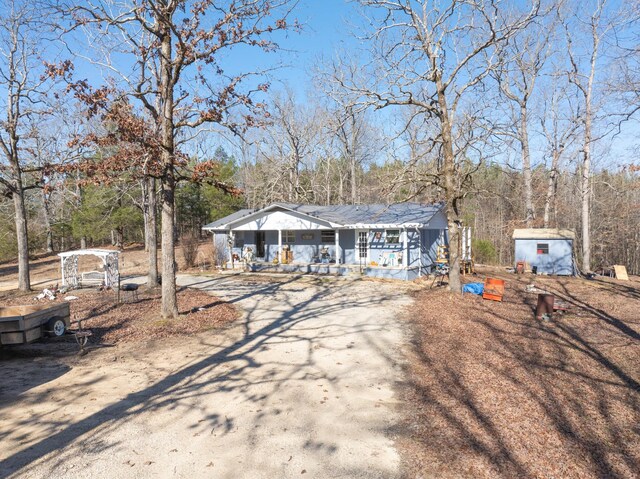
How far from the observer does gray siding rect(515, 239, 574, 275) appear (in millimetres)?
19734

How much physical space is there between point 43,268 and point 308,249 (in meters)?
19.5

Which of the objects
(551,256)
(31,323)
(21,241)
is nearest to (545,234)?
(551,256)

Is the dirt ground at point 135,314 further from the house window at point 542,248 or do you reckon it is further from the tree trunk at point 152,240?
the house window at point 542,248

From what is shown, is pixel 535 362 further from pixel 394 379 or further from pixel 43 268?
pixel 43 268

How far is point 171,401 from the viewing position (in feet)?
19.6

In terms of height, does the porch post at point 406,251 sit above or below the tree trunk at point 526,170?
below

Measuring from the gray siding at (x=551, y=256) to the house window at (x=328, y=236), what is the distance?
9.51 metres

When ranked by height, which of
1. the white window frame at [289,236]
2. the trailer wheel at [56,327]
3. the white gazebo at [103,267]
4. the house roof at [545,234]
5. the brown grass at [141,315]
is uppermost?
the white window frame at [289,236]

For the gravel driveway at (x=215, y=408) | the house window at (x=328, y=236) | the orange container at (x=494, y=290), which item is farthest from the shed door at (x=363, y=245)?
the gravel driveway at (x=215, y=408)

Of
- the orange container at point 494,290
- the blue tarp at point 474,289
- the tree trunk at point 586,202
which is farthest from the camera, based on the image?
the tree trunk at point 586,202

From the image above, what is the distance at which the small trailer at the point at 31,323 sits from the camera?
770 centimetres

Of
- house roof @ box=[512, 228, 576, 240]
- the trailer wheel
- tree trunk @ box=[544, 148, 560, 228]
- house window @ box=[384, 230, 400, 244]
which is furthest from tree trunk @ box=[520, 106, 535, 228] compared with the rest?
the trailer wheel

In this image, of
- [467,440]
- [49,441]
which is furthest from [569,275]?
[49,441]

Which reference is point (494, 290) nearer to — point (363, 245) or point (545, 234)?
point (363, 245)
